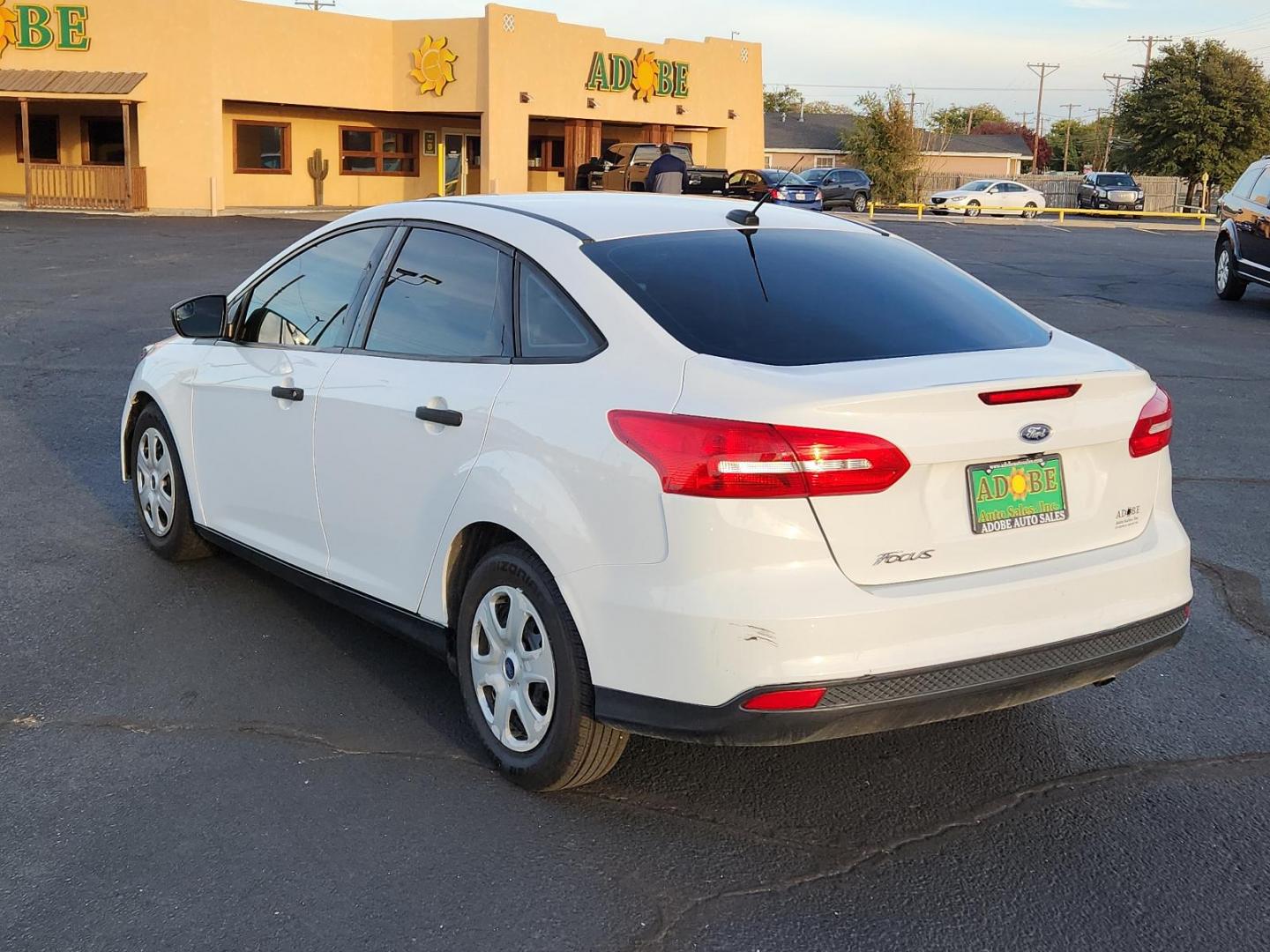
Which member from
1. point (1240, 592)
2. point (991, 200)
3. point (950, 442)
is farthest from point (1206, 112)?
point (950, 442)

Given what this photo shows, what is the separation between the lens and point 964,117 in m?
141

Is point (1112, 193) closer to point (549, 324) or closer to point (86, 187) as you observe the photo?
point (86, 187)

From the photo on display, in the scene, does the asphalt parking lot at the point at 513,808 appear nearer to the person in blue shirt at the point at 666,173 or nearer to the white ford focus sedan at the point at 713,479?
the white ford focus sedan at the point at 713,479

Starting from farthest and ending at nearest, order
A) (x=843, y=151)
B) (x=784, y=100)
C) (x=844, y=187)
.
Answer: (x=784, y=100)
(x=843, y=151)
(x=844, y=187)

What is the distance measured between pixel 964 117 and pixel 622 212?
145279 mm

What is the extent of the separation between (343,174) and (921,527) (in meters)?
37.5

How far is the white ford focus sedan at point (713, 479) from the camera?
3412 millimetres

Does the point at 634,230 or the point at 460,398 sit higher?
the point at 634,230

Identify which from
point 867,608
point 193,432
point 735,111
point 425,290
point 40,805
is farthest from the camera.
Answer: point 735,111

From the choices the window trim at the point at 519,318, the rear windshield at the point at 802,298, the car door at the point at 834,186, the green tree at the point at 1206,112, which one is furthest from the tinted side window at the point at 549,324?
the green tree at the point at 1206,112

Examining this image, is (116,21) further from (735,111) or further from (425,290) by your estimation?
(425,290)

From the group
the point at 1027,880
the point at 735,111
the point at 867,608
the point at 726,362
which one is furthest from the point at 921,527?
the point at 735,111

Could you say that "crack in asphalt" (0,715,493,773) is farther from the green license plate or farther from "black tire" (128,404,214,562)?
the green license plate

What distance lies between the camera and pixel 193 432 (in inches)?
229
